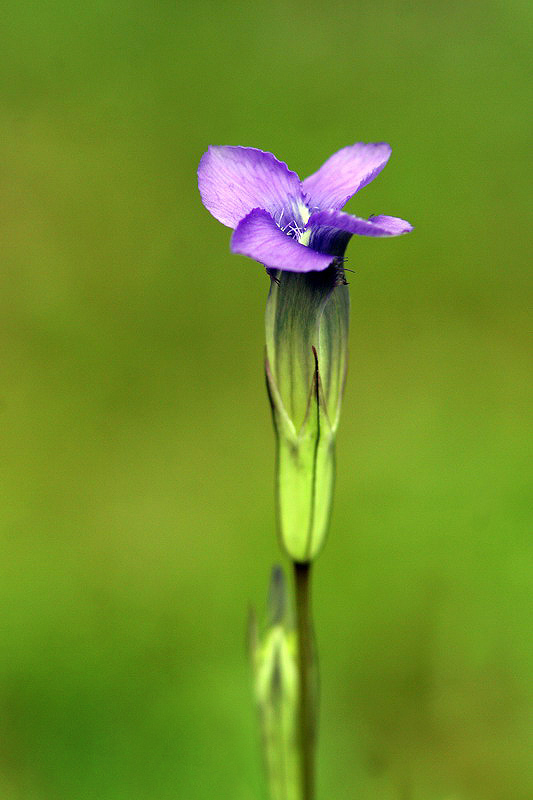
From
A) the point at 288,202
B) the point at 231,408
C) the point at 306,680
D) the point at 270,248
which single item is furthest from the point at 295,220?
the point at 231,408

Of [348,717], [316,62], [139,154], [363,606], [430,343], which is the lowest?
[348,717]

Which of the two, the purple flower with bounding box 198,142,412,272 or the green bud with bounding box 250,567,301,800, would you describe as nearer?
the purple flower with bounding box 198,142,412,272

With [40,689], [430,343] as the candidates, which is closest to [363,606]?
[40,689]

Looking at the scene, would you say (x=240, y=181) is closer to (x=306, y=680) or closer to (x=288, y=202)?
(x=288, y=202)

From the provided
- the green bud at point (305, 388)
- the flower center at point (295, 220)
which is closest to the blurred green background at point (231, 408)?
the green bud at point (305, 388)

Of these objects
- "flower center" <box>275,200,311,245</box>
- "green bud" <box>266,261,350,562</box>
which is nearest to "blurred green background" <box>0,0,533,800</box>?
"green bud" <box>266,261,350,562</box>

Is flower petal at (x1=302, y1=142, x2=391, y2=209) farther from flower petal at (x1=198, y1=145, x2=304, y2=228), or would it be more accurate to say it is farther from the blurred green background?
the blurred green background

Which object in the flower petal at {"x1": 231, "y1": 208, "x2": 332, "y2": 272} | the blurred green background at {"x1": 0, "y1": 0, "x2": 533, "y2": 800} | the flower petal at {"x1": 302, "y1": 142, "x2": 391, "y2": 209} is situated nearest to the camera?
the flower petal at {"x1": 231, "y1": 208, "x2": 332, "y2": 272}

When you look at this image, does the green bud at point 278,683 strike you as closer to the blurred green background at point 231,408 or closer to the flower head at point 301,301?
the flower head at point 301,301

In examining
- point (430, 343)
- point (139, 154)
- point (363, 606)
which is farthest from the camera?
point (139, 154)

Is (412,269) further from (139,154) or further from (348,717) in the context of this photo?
(348,717)
